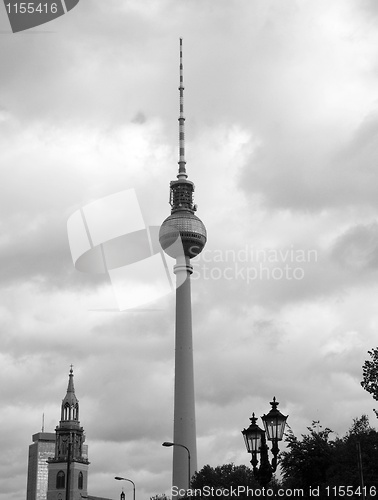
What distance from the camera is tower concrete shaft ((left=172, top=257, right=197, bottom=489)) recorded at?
16238cm

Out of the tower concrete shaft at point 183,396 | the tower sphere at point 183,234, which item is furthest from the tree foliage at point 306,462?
the tower sphere at point 183,234

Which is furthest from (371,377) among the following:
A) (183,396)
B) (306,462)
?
(183,396)

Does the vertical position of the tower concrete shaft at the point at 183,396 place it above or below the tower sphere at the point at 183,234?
below

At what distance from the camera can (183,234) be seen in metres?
179

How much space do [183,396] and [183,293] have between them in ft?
75.1

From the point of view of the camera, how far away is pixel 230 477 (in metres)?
111

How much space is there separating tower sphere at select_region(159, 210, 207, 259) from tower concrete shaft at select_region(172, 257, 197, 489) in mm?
8359

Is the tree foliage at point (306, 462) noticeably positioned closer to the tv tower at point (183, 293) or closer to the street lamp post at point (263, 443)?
the street lamp post at point (263, 443)

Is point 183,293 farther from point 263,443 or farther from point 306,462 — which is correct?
point 263,443

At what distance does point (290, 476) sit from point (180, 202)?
10253 cm

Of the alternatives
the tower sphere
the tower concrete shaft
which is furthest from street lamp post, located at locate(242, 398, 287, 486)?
the tower sphere

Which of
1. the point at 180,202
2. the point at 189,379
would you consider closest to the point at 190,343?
the point at 189,379

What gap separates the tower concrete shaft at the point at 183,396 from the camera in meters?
162

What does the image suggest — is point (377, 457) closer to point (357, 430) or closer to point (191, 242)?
point (357, 430)
